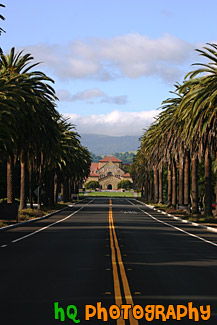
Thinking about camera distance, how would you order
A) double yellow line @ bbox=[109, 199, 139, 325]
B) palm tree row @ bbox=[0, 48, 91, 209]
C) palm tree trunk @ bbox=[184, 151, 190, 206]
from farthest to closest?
palm tree trunk @ bbox=[184, 151, 190, 206]
palm tree row @ bbox=[0, 48, 91, 209]
double yellow line @ bbox=[109, 199, 139, 325]

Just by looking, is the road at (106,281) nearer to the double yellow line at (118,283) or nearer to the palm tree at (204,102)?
the double yellow line at (118,283)

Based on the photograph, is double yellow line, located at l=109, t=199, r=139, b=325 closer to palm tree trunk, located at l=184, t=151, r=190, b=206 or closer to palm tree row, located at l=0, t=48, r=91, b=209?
palm tree row, located at l=0, t=48, r=91, b=209

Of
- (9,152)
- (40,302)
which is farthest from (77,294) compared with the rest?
(9,152)

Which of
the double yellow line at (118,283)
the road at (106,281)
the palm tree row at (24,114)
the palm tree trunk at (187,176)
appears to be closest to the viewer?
the double yellow line at (118,283)

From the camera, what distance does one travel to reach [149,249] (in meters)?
22.1

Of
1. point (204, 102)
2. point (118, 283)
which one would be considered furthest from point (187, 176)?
point (118, 283)

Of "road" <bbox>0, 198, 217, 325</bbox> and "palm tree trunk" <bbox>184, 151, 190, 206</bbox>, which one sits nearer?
"road" <bbox>0, 198, 217, 325</bbox>

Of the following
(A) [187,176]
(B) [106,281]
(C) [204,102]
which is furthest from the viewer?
(A) [187,176]

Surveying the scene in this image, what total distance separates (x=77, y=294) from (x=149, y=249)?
10589mm

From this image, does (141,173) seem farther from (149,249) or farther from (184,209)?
(149,249)

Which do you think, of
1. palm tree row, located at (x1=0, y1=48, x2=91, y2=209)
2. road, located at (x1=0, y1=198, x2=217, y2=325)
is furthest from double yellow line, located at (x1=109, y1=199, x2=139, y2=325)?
palm tree row, located at (x1=0, y1=48, x2=91, y2=209)

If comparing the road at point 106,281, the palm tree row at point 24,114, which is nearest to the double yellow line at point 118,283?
the road at point 106,281

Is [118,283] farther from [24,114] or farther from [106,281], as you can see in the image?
[24,114]

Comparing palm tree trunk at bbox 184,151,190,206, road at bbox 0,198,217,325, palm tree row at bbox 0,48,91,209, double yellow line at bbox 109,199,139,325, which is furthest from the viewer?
palm tree trunk at bbox 184,151,190,206
